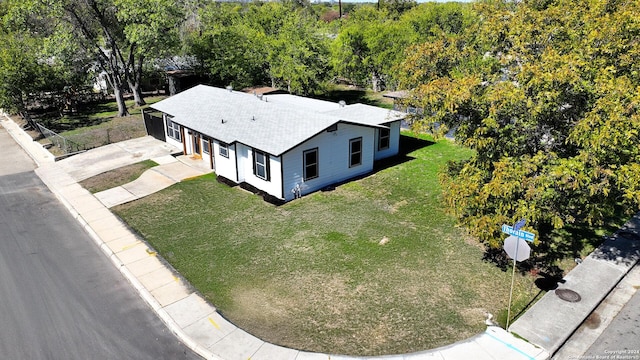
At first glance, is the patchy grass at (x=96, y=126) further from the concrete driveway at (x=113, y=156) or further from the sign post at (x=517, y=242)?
the sign post at (x=517, y=242)

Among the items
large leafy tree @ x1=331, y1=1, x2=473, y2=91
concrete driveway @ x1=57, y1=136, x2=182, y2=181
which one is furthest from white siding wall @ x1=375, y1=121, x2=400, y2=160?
large leafy tree @ x1=331, y1=1, x2=473, y2=91

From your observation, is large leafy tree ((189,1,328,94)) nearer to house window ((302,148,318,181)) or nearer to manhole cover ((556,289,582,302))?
house window ((302,148,318,181))

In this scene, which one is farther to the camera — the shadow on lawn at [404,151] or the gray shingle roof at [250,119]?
the shadow on lawn at [404,151]

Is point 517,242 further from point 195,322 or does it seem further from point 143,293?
point 143,293

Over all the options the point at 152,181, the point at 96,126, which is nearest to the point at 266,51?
the point at 96,126

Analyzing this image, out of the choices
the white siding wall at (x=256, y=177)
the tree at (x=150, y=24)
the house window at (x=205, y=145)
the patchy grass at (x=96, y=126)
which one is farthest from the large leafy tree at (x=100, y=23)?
the white siding wall at (x=256, y=177)

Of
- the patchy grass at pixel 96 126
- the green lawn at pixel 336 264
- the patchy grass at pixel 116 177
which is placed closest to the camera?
the green lawn at pixel 336 264
